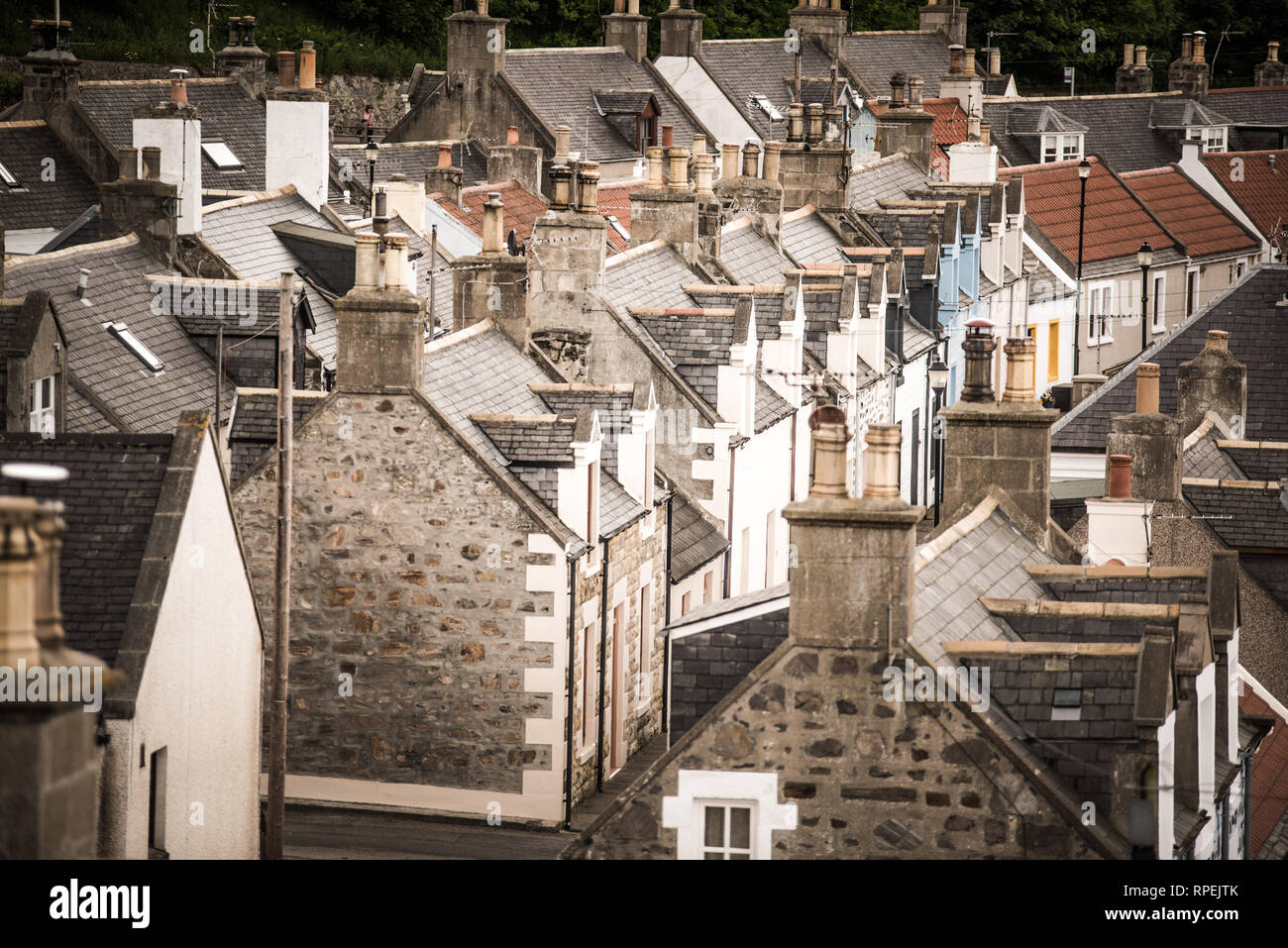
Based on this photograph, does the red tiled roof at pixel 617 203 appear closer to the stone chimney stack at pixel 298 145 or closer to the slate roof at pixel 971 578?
the stone chimney stack at pixel 298 145

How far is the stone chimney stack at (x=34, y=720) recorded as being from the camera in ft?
36.7

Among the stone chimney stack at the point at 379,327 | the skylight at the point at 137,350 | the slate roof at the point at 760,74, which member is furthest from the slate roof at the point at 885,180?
the stone chimney stack at the point at 379,327

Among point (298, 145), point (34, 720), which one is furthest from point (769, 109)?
point (34, 720)

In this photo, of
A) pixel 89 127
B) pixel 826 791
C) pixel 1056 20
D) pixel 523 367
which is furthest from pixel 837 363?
pixel 1056 20

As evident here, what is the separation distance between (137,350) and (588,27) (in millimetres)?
65347

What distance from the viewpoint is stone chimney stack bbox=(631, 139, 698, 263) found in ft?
155

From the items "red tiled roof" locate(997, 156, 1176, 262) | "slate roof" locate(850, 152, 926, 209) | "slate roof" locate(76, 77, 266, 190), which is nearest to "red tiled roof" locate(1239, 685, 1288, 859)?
"slate roof" locate(76, 77, 266, 190)

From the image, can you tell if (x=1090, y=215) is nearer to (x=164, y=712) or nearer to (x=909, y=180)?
(x=909, y=180)

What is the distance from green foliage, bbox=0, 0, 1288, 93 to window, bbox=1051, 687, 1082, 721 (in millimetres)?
61620

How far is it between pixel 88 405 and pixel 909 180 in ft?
127

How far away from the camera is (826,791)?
1909 cm

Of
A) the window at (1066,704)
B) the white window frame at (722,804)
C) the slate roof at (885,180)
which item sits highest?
the slate roof at (885,180)

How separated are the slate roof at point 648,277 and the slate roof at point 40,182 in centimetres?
1490

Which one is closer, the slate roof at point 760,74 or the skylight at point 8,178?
the skylight at point 8,178
